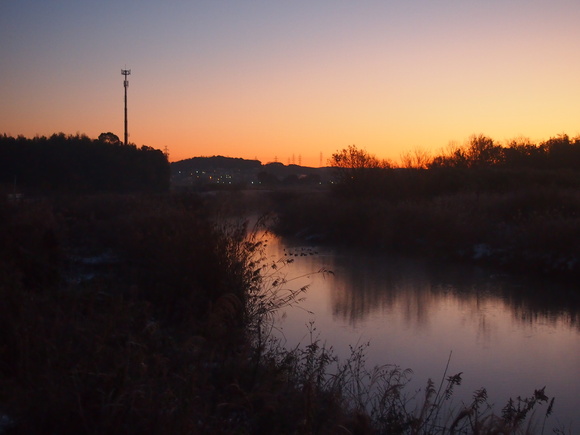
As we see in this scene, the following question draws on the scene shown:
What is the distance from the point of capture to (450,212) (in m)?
22.5

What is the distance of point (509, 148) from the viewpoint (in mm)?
42688

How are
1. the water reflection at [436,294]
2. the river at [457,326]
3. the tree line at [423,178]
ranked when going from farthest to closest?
1. the tree line at [423,178]
2. the water reflection at [436,294]
3. the river at [457,326]

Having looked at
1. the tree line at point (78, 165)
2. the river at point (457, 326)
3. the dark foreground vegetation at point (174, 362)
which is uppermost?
the tree line at point (78, 165)

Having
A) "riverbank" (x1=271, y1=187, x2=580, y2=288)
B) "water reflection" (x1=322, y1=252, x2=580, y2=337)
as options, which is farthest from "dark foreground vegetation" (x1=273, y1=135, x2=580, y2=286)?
"water reflection" (x1=322, y1=252, x2=580, y2=337)

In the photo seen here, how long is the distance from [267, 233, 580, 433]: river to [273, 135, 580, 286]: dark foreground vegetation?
184 centimetres

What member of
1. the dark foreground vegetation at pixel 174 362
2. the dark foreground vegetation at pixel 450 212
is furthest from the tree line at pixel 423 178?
the dark foreground vegetation at pixel 174 362

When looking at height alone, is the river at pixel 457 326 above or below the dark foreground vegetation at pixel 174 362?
below

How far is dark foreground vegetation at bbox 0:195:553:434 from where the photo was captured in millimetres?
4277

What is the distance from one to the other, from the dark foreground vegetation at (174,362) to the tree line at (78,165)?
23.2 m

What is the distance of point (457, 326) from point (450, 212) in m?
11.8

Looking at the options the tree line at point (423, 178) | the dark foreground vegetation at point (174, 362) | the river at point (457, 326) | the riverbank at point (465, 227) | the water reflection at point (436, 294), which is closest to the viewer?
the dark foreground vegetation at point (174, 362)

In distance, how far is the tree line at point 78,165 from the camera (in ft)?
113

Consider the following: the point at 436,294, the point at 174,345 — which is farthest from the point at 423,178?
the point at 174,345

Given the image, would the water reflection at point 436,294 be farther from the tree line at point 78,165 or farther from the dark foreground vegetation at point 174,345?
the tree line at point 78,165
